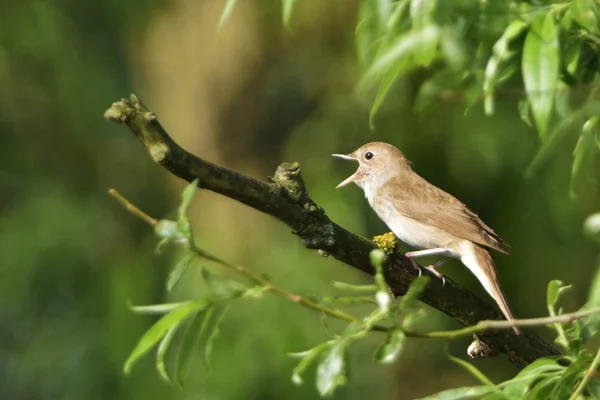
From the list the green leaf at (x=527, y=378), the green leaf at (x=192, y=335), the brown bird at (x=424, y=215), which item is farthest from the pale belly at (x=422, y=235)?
the green leaf at (x=192, y=335)

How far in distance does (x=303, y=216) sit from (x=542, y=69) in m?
0.67

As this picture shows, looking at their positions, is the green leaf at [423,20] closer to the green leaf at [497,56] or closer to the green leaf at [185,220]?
the green leaf at [497,56]

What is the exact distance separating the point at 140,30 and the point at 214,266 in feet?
10.1

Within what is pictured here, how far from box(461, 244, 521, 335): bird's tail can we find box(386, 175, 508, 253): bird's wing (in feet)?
0.20

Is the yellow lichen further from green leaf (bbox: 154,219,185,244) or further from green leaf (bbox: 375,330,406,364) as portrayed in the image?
green leaf (bbox: 154,219,185,244)

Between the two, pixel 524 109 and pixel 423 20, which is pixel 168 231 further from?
pixel 524 109

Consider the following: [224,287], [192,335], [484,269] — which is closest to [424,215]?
[484,269]

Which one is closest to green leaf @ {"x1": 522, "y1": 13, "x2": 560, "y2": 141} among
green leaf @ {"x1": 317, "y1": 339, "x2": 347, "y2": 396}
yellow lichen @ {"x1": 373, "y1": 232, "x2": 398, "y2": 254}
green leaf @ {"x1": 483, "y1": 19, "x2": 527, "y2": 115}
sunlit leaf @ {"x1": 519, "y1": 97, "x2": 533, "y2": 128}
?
green leaf @ {"x1": 483, "y1": 19, "x2": 527, "y2": 115}

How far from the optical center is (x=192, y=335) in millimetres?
2352

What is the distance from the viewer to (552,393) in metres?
2.42

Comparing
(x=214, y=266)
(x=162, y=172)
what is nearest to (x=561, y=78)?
(x=214, y=266)

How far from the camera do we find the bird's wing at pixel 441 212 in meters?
4.57

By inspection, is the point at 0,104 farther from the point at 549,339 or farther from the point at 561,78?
the point at 561,78

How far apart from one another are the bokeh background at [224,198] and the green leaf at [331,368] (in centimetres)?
596
